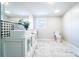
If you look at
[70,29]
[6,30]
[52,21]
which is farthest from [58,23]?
[6,30]

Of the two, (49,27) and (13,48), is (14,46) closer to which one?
(13,48)

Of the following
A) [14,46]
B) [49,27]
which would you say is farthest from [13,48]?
[49,27]

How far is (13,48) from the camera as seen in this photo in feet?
6.90

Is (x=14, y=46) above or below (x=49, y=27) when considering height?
below

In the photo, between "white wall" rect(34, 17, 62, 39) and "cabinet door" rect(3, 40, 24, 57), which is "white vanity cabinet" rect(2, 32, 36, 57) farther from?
"white wall" rect(34, 17, 62, 39)

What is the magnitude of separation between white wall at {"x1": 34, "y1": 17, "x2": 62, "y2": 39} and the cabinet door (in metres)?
1.77

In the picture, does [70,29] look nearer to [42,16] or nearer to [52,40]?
[52,40]

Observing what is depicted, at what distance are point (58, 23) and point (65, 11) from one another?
22.5 inches

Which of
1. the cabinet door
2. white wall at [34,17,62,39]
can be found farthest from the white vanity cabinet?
white wall at [34,17,62,39]

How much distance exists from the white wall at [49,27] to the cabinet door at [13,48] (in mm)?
1768

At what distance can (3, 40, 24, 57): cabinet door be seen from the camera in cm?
209

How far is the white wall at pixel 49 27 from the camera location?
407cm

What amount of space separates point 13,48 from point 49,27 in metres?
2.39

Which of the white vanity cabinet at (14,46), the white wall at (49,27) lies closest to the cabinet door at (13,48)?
the white vanity cabinet at (14,46)
